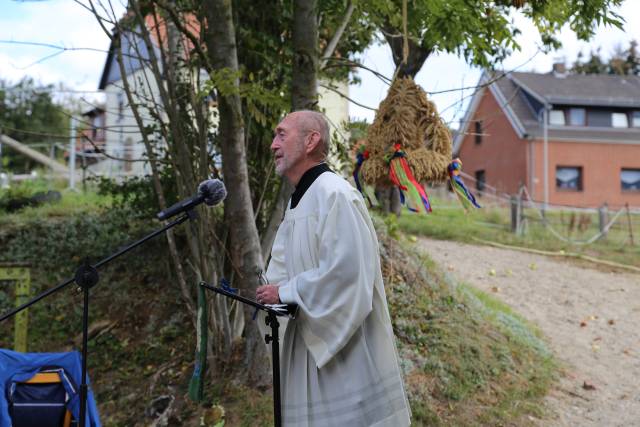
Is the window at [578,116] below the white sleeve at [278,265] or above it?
above

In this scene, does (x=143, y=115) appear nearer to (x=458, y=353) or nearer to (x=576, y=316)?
(x=458, y=353)

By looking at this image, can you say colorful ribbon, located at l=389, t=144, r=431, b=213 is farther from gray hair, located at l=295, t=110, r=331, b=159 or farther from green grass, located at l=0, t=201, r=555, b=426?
green grass, located at l=0, t=201, r=555, b=426

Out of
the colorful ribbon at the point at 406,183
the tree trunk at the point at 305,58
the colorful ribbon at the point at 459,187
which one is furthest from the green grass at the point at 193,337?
the tree trunk at the point at 305,58

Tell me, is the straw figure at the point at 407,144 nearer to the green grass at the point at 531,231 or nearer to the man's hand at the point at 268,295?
the man's hand at the point at 268,295

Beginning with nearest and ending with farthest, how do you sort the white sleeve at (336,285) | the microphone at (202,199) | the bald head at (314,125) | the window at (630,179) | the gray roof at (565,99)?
the white sleeve at (336,285), the bald head at (314,125), the microphone at (202,199), the gray roof at (565,99), the window at (630,179)

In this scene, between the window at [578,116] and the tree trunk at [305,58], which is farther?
the window at [578,116]

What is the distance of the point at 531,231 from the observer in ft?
51.3

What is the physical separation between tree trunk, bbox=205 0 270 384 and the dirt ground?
247 centimetres

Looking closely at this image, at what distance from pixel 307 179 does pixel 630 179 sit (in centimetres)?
2894

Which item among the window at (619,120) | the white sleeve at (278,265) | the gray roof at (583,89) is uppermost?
the gray roof at (583,89)

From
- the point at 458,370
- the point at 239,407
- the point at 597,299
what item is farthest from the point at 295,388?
the point at 597,299

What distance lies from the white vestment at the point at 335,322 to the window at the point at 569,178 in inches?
1064

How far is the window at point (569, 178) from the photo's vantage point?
91.7 feet

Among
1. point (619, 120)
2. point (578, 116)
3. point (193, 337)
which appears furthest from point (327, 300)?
point (619, 120)
